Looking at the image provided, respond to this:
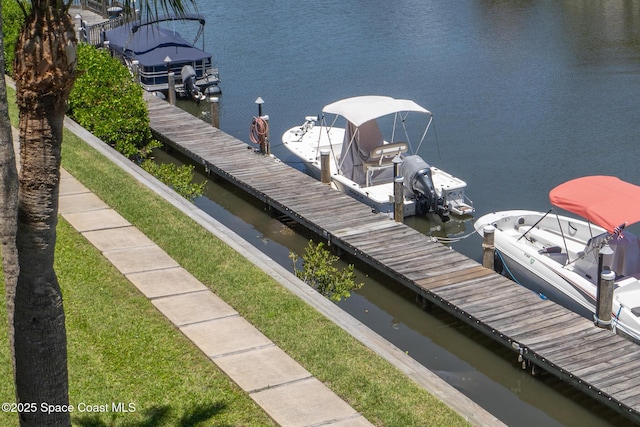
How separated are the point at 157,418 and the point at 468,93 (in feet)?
80.7

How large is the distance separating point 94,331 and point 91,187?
6.92m

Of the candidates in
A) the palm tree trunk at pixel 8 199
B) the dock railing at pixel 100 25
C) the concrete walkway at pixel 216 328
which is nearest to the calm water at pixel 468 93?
the dock railing at pixel 100 25

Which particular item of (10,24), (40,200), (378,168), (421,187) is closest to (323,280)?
(421,187)

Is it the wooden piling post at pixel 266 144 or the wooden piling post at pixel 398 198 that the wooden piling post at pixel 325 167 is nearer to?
the wooden piling post at pixel 266 144

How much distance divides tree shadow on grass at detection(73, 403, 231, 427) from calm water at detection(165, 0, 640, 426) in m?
6.14

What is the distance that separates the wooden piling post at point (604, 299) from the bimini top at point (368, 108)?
27.2ft

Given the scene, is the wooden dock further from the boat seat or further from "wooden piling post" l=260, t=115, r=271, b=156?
the boat seat

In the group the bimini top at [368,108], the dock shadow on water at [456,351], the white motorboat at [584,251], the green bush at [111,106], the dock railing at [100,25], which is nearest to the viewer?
the dock shadow on water at [456,351]

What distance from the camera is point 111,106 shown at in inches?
968

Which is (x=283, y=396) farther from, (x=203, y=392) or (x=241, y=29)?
(x=241, y=29)

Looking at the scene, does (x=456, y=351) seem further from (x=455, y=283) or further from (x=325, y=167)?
(x=325, y=167)

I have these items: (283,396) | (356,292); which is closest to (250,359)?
(283,396)

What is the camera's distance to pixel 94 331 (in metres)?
12.4

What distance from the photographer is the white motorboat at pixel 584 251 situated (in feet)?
54.3
